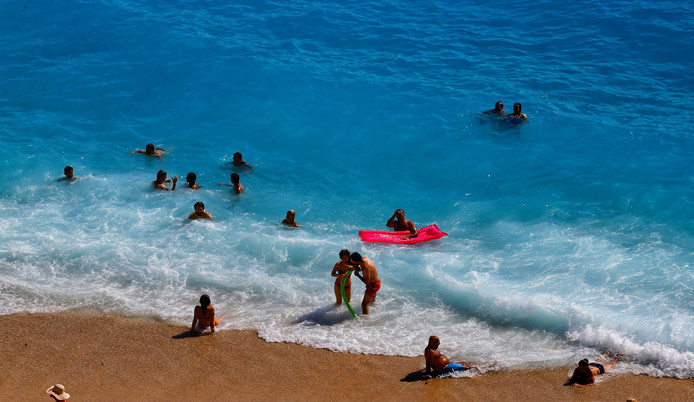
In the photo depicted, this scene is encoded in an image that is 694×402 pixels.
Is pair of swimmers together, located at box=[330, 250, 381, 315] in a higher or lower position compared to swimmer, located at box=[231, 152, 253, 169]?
lower

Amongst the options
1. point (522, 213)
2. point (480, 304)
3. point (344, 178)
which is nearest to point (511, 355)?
point (480, 304)

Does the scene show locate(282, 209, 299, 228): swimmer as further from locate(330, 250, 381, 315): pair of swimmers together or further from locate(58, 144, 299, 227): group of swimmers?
locate(330, 250, 381, 315): pair of swimmers together

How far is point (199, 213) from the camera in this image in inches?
645

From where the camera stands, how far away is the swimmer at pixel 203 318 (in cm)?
1210

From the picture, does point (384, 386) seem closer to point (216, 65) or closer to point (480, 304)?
point (480, 304)

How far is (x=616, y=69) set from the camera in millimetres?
22516

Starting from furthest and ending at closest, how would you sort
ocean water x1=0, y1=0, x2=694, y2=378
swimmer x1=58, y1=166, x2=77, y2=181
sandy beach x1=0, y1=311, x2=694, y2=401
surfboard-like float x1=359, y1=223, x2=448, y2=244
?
swimmer x1=58, y1=166, x2=77, y2=181 < surfboard-like float x1=359, y1=223, x2=448, y2=244 < ocean water x1=0, y1=0, x2=694, y2=378 < sandy beach x1=0, y1=311, x2=694, y2=401

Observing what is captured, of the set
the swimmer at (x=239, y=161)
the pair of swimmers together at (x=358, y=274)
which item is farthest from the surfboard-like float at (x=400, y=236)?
the swimmer at (x=239, y=161)

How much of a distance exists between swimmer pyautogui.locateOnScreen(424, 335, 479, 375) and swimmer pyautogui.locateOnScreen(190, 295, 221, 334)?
4002 millimetres

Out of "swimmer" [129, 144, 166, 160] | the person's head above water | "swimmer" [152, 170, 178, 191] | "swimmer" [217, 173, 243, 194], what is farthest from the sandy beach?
"swimmer" [129, 144, 166, 160]

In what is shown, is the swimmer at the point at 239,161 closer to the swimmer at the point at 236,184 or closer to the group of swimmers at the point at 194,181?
the group of swimmers at the point at 194,181

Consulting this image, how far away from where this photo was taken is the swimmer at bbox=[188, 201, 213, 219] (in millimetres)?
16281

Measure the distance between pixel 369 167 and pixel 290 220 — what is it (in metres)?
4.01

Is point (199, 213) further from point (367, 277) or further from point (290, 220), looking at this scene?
point (367, 277)
